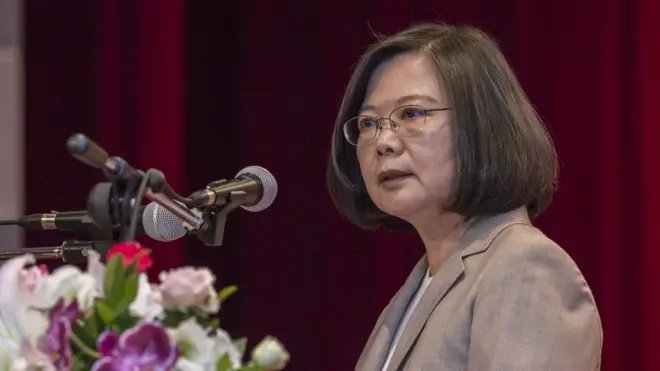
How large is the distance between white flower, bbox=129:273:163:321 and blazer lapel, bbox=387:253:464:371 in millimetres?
720

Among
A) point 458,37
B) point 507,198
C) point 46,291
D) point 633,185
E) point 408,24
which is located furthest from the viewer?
point 408,24

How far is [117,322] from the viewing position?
0.86 m

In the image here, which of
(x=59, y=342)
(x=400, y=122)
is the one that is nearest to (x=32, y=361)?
(x=59, y=342)

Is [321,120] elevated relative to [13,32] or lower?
lower

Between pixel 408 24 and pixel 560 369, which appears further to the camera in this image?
pixel 408 24

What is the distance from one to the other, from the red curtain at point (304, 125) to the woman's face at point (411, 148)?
116cm

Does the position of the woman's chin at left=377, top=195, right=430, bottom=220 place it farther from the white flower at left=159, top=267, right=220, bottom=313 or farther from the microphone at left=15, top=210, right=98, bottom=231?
the white flower at left=159, top=267, right=220, bottom=313

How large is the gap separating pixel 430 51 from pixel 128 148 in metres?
1.30

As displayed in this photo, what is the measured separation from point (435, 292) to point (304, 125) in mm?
1555

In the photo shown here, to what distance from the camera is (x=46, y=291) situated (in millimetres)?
878

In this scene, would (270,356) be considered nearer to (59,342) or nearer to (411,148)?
(59,342)

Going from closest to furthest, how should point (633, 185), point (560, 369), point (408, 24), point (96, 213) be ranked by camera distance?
point (96, 213) < point (560, 369) < point (633, 185) < point (408, 24)

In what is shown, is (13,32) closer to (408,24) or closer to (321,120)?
(321,120)

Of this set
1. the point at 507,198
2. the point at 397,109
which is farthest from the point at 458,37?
the point at 507,198
